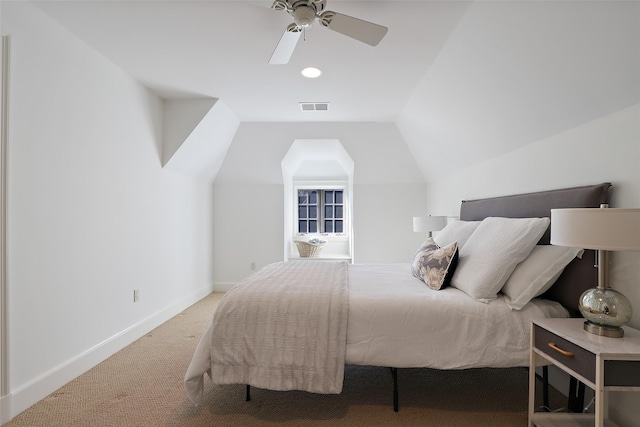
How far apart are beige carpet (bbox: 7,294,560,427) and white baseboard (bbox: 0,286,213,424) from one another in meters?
0.05

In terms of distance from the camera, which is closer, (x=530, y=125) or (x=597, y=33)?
(x=597, y=33)

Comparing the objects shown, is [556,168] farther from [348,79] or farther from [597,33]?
[348,79]

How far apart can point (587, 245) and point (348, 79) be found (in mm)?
2287

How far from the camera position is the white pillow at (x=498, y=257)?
1994 millimetres

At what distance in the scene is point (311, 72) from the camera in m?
2.96

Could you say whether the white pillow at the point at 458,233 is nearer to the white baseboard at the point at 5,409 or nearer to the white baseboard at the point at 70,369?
the white baseboard at the point at 70,369

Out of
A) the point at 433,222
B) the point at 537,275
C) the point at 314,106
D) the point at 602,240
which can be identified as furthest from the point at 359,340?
the point at 314,106

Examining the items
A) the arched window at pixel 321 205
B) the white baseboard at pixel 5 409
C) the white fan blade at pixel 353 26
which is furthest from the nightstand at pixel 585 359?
the arched window at pixel 321 205

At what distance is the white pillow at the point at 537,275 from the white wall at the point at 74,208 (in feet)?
9.16

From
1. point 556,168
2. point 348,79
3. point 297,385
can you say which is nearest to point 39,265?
point 297,385

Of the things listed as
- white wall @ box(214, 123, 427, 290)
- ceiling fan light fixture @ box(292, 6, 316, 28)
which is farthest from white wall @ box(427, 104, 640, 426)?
white wall @ box(214, 123, 427, 290)

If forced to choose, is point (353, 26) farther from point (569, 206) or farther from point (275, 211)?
point (275, 211)

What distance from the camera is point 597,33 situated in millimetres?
1624

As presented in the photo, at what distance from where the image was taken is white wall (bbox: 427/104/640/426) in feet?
5.57
